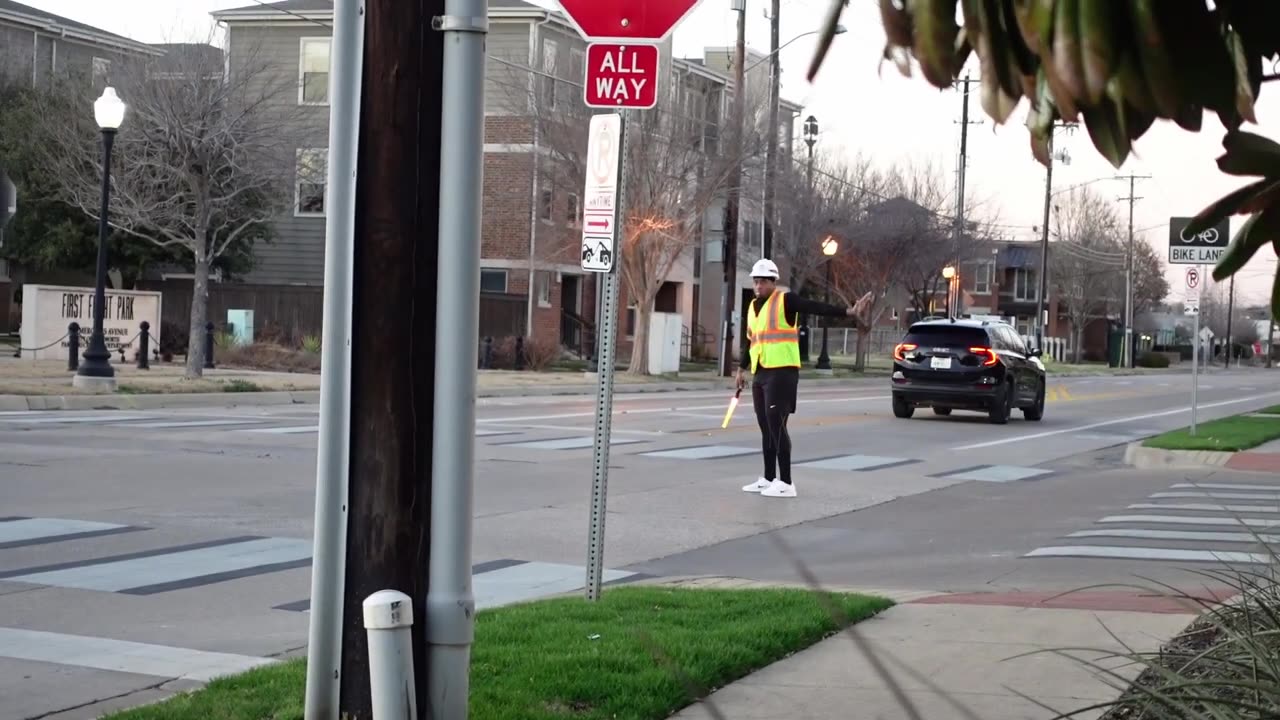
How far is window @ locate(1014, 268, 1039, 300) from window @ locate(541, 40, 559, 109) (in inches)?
2588

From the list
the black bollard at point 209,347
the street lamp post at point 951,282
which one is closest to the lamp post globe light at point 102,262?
the black bollard at point 209,347

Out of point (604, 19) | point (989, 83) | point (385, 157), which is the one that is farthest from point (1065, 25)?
point (604, 19)

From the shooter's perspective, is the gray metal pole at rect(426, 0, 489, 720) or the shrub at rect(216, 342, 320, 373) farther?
the shrub at rect(216, 342, 320, 373)

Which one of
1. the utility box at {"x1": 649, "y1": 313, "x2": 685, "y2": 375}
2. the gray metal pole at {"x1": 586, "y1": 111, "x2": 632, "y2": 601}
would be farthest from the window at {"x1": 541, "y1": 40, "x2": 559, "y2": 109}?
the gray metal pole at {"x1": 586, "y1": 111, "x2": 632, "y2": 601}

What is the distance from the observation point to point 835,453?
1919cm

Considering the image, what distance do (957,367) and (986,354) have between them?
51 cm

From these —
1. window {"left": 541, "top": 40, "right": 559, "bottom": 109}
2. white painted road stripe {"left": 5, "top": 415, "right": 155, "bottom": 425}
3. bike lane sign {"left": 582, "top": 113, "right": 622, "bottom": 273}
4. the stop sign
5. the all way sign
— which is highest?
window {"left": 541, "top": 40, "right": 559, "bottom": 109}

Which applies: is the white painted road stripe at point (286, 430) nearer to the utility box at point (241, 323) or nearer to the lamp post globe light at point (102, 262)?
the lamp post globe light at point (102, 262)

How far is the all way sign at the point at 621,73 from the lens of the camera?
7090 millimetres

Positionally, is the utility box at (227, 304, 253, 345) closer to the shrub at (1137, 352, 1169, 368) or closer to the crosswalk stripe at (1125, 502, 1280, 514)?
the crosswalk stripe at (1125, 502, 1280, 514)

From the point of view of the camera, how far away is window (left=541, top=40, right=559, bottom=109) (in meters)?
38.2

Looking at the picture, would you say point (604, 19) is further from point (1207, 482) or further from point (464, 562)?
point (1207, 482)

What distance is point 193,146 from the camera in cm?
2769

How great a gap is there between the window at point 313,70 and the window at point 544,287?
298 inches
